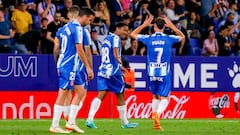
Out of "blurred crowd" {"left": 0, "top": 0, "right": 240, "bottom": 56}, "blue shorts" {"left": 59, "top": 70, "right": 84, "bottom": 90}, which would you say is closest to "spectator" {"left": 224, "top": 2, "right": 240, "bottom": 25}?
"blurred crowd" {"left": 0, "top": 0, "right": 240, "bottom": 56}

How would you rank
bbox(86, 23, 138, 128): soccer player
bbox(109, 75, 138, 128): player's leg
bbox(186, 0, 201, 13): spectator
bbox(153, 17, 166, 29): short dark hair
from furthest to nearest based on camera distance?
1. bbox(186, 0, 201, 13): spectator
2. bbox(86, 23, 138, 128): soccer player
3. bbox(109, 75, 138, 128): player's leg
4. bbox(153, 17, 166, 29): short dark hair

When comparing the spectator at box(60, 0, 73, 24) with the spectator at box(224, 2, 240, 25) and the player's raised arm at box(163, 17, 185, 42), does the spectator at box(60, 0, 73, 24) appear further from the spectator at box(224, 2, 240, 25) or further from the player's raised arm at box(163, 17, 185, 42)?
the player's raised arm at box(163, 17, 185, 42)

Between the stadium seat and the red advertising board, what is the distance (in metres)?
2.74

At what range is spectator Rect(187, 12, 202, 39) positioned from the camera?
2811 centimetres

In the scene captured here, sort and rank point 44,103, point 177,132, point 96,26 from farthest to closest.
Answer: point 96,26 < point 44,103 < point 177,132

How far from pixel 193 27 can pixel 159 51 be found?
9.43 m

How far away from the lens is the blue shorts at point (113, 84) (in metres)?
19.2

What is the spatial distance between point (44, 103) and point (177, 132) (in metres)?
7.19

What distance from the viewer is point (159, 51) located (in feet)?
62.3

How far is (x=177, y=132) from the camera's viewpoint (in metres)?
17.4

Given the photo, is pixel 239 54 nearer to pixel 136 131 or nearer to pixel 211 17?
pixel 211 17

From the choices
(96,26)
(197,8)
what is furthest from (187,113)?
(197,8)

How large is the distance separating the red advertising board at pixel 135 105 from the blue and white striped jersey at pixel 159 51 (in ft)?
17.4

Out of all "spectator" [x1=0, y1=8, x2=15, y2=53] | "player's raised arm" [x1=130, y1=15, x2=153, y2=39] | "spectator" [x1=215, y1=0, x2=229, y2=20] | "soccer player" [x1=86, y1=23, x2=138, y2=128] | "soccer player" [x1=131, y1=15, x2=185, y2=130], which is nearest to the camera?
"player's raised arm" [x1=130, y1=15, x2=153, y2=39]
